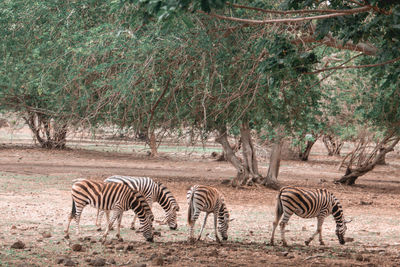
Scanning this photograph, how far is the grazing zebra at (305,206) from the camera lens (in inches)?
392

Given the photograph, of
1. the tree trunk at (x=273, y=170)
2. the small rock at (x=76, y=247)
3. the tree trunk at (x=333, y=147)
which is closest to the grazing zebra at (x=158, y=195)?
the small rock at (x=76, y=247)

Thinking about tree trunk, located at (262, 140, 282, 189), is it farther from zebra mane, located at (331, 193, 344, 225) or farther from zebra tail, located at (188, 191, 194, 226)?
zebra tail, located at (188, 191, 194, 226)

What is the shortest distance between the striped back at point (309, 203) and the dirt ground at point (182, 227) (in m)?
0.57

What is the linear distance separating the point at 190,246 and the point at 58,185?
11.1 m

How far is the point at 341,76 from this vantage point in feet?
68.7

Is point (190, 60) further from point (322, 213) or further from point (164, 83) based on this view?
point (322, 213)

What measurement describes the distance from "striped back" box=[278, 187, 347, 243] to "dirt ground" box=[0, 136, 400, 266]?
0.57m

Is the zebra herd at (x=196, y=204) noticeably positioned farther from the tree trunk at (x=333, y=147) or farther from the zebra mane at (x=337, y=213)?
the tree trunk at (x=333, y=147)

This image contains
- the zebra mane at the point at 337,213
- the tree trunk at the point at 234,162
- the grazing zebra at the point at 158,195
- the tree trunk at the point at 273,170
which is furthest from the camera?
the tree trunk at the point at 273,170

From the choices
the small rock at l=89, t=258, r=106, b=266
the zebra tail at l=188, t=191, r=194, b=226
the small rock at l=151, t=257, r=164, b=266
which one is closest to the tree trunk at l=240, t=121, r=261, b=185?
the zebra tail at l=188, t=191, r=194, b=226

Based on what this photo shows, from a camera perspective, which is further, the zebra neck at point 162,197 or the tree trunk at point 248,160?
the tree trunk at point 248,160

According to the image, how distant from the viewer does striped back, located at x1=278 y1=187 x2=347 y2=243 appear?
9.95m

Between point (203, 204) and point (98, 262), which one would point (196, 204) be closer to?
point (203, 204)

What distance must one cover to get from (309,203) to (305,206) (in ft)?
0.33
